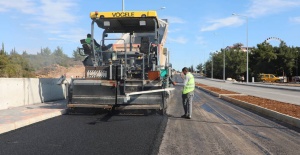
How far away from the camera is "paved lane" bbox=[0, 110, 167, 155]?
20.5 feet

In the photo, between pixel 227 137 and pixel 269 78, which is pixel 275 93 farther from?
pixel 269 78

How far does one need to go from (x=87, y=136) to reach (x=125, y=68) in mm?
3589

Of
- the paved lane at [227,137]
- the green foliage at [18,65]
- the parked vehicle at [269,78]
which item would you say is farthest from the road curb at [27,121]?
the parked vehicle at [269,78]

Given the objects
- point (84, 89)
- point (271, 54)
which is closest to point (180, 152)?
point (84, 89)

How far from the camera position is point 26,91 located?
43.7 ft

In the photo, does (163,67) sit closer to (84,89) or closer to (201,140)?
(84,89)

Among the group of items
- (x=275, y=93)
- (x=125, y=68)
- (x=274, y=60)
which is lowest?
(x=275, y=93)

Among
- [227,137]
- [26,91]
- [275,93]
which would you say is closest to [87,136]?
[227,137]

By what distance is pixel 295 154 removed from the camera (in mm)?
6254

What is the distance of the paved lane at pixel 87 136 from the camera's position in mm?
6242

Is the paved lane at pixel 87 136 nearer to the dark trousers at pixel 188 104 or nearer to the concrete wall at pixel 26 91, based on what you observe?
the dark trousers at pixel 188 104

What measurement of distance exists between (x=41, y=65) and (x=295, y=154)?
36339 millimetres

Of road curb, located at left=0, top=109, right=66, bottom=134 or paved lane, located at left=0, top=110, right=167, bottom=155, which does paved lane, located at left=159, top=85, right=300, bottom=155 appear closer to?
paved lane, located at left=0, top=110, right=167, bottom=155

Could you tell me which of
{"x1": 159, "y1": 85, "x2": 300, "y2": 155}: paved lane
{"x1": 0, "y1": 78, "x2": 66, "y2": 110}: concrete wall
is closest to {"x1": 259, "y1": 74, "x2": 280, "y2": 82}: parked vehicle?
{"x1": 0, "y1": 78, "x2": 66, "y2": 110}: concrete wall
